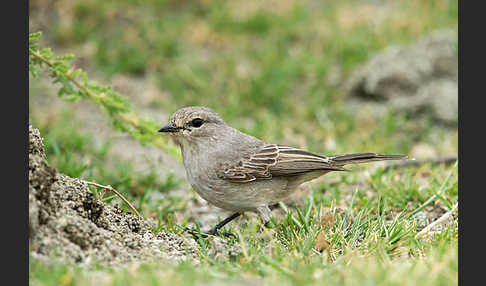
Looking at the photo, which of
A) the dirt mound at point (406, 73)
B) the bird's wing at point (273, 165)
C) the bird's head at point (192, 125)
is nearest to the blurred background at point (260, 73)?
the dirt mound at point (406, 73)

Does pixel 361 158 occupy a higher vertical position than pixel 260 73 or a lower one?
lower

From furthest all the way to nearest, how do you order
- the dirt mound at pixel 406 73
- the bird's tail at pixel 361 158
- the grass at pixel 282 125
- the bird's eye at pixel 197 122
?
the dirt mound at pixel 406 73 → the bird's eye at pixel 197 122 → the bird's tail at pixel 361 158 → the grass at pixel 282 125

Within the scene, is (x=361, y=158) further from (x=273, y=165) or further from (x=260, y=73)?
(x=260, y=73)

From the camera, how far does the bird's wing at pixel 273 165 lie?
5.27 metres

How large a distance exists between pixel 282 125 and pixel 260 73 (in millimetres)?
1302

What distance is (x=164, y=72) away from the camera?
9.97 m

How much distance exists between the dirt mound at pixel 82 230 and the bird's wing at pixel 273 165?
2.88 feet

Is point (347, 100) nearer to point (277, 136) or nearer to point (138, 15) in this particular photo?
point (277, 136)

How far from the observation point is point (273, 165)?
546 cm

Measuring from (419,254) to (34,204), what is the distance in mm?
2755

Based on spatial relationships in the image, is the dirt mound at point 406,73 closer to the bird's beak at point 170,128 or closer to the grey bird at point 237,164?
the grey bird at point 237,164

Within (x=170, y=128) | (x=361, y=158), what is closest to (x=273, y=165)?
(x=361, y=158)

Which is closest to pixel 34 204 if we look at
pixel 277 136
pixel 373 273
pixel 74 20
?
pixel 373 273

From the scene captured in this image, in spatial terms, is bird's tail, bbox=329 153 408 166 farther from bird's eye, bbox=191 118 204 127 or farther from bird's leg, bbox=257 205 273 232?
bird's eye, bbox=191 118 204 127
